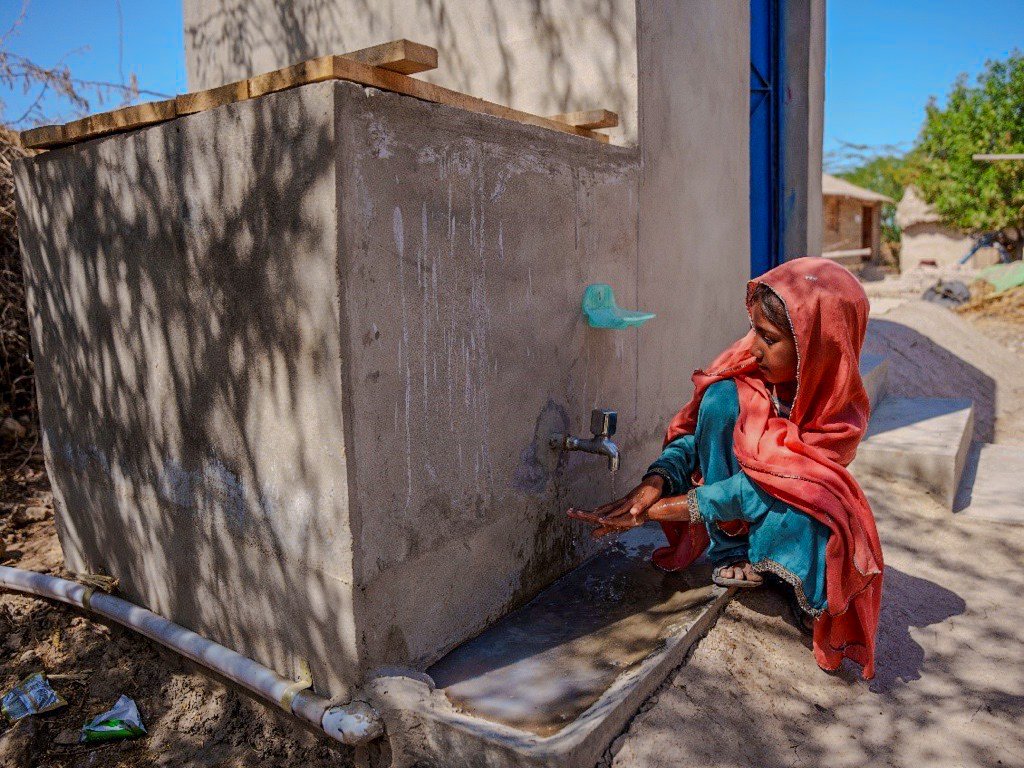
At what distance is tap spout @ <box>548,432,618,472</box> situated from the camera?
8.85 feet

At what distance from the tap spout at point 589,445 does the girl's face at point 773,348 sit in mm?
578

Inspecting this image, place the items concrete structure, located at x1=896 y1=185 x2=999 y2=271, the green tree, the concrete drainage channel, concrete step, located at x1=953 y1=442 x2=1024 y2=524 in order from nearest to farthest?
the concrete drainage channel < concrete step, located at x1=953 y1=442 x2=1024 y2=524 < the green tree < concrete structure, located at x1=896 y1=185 x2=999 y2=271

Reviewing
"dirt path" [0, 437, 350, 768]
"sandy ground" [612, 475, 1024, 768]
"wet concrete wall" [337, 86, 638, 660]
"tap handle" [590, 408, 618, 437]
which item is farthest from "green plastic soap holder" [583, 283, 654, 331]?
"dirt path" [0, 437, 350, 768]

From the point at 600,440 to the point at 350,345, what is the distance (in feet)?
3.51

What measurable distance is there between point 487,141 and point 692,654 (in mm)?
1737

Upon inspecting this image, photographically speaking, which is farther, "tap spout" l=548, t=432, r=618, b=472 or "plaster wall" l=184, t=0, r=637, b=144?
"plaster wall" l=184, t=0, r=637, b=144

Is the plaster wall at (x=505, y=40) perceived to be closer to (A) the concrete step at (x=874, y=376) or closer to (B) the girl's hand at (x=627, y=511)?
(B) the girl's hand at (x=627, y=511)

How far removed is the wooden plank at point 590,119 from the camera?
114 inches

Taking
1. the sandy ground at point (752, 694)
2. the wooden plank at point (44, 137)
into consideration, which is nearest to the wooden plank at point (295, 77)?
the wooden plank at point (44, 137)

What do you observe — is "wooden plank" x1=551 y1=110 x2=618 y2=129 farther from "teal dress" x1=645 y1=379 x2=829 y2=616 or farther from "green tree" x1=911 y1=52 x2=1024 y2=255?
"green tree" x1=911 y1=52 x2=1024 y2=255

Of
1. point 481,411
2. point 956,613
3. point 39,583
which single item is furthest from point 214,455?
point 956,613

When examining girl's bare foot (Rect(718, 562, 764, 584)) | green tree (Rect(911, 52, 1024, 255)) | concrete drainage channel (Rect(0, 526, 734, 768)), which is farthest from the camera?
green tree (Rect(911, 52, 1024, 255))

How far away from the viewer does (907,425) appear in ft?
16.4

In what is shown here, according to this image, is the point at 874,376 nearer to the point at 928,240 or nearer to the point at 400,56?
the point at 400,56
